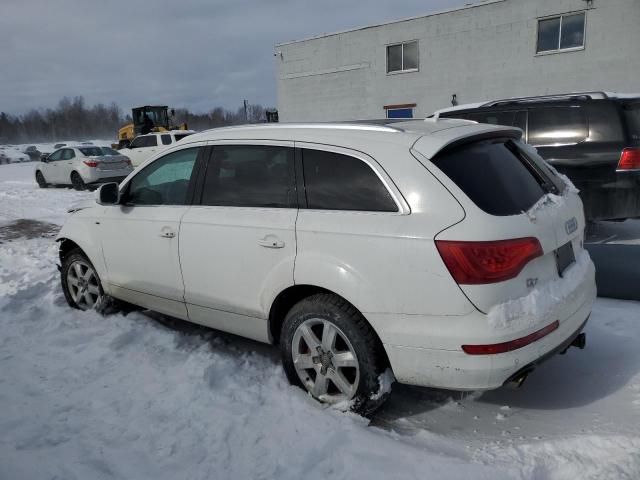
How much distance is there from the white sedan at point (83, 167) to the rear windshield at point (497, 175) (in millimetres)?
14482

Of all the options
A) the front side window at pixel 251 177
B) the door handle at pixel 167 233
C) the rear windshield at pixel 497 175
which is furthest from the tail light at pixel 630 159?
the door handle at pixel 167 233

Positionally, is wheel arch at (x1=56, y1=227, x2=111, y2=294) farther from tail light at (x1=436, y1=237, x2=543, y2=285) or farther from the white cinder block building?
the white cinder block building

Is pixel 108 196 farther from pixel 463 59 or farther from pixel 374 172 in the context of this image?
pixel 463 59

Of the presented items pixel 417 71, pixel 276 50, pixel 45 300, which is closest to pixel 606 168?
pixel 45 300

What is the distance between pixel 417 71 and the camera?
2073 cm

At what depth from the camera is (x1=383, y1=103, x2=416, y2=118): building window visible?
21328 millimetres

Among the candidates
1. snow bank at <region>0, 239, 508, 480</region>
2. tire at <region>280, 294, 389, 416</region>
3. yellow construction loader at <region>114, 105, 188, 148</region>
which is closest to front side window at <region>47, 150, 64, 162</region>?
yellow construction loader at <region>114, 105, 188, 148</region>

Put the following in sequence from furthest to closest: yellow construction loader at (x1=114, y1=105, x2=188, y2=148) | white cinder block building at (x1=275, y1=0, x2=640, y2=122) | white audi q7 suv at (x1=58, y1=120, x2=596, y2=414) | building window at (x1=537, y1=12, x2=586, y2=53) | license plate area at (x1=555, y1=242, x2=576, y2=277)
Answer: yellow construction loader at (x1=114, y1=105, x2=188, y2=148)
building window at (x1=537, y1=12, x2=586, y2=53)
white cinder block building at (x1=275, y1=0, x2=640, y2=122)
license plate area at (x1=555, y1=242, x2=576, y2=277)
white audi q7 suv at (x1=58, y1=120, x2=596, y2=414)

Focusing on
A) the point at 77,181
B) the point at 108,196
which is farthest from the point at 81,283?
the point at 77,181

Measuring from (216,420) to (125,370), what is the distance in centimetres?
101

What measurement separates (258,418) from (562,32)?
61.7 ft

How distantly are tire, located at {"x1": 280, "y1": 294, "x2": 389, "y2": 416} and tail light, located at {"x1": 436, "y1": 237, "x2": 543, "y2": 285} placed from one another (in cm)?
64

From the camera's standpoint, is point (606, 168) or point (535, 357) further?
point (606, 168)

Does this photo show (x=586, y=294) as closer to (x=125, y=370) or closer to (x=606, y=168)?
(x=125, y=370)
